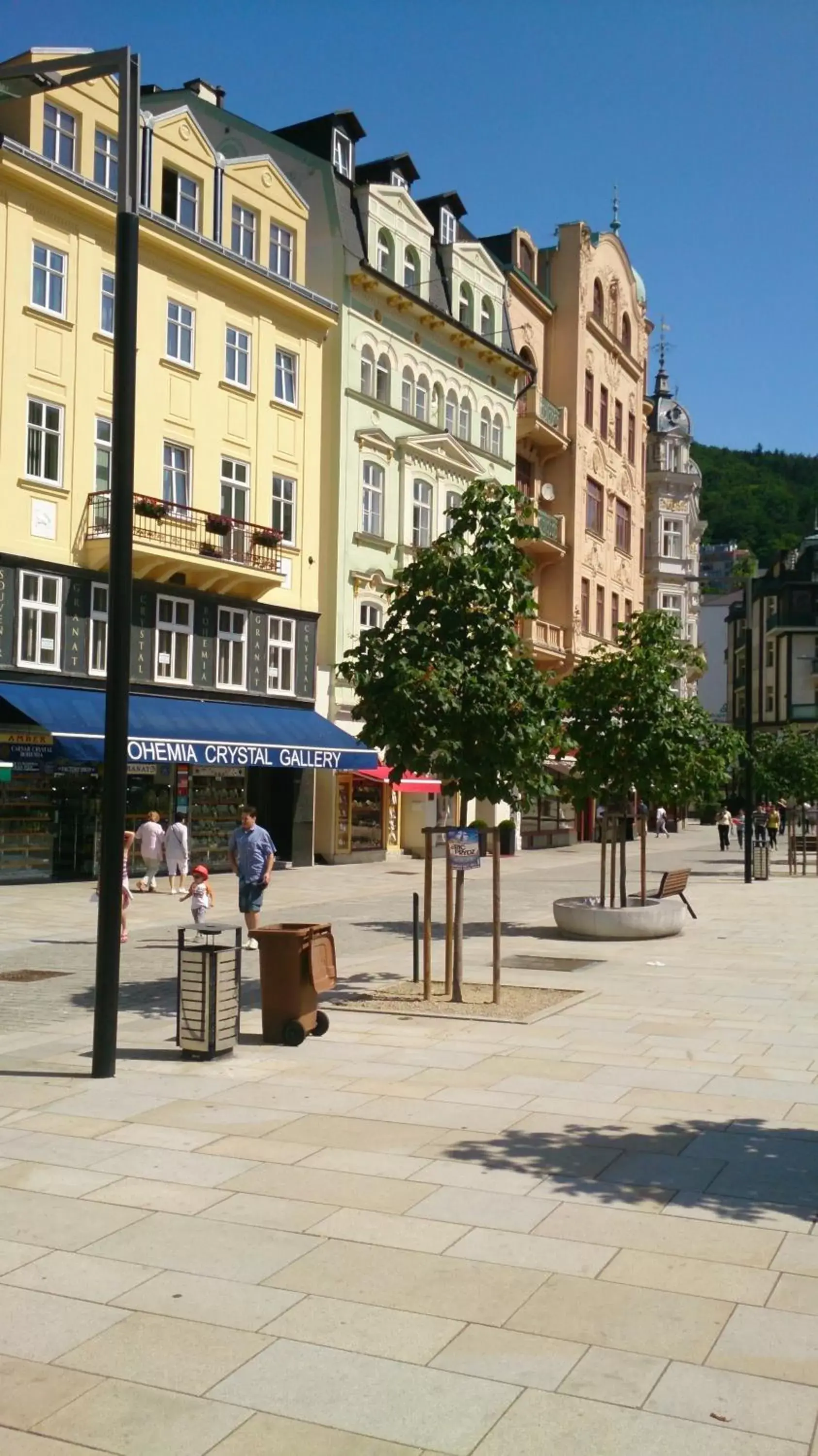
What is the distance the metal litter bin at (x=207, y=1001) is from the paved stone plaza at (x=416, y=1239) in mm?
171

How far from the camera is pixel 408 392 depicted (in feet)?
132

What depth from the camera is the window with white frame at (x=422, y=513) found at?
133 feet

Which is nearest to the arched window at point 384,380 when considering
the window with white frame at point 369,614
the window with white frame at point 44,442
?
the window with white frame at point 369,614

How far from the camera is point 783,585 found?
9512cm

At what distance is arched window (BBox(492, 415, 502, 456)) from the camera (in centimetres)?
4566

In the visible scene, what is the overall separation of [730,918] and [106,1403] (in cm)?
1952

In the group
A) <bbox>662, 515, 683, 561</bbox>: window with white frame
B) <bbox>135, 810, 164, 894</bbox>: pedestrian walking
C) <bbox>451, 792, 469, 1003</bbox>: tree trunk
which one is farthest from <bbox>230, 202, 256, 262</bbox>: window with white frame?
<bbox>662, 515, 683, 561</bbox>: window with white frame

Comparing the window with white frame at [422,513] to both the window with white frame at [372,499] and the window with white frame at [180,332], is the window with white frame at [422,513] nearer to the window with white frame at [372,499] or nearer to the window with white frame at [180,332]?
the window with white frame at [372,499]

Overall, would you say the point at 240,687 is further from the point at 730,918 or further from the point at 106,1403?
the point at 106,1403

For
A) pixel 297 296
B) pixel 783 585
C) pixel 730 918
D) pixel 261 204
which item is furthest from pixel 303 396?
pixel 783 585

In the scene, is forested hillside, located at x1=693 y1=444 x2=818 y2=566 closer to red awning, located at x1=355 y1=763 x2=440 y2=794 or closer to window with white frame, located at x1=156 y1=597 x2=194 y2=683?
red awning, located at x1=355 y1=763 x2=440 y2=794

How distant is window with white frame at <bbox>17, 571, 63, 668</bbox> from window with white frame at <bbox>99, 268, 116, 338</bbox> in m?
5.62

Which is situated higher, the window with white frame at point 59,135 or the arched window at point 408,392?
the window with white frame at point 59,135

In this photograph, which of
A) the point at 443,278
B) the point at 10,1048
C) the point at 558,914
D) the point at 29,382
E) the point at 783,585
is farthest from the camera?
the point at 783,585
